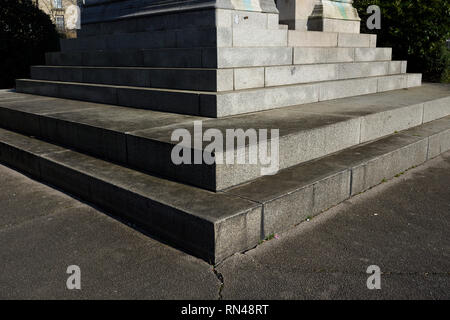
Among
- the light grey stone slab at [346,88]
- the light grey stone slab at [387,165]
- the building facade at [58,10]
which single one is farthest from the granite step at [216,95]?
the building facade at [58,10]

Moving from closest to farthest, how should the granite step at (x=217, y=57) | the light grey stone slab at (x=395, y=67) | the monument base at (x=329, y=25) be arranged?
the granite step at (x=217, y=57), the monument base at (x=329, y=25), the light grey stone slab at (x=395, y=67)

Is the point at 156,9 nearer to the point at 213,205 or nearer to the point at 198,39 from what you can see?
the point at 198,39

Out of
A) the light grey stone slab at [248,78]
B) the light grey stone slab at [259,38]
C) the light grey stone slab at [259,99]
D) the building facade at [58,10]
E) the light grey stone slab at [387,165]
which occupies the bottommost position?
the light grey stone slab at [387,165]

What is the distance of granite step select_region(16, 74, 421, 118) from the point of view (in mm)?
6113

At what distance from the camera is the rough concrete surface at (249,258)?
123 inches

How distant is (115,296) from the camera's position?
10.00 ft

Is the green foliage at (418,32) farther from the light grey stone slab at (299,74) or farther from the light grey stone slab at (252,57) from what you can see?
the light grey stone slab at (252,57)

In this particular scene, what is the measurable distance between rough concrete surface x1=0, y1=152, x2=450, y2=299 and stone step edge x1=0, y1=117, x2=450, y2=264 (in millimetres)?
103

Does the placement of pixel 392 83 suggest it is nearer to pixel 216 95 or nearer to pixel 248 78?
pixel 248 78

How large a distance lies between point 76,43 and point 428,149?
802 centimetres

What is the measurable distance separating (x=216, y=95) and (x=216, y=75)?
47 cm

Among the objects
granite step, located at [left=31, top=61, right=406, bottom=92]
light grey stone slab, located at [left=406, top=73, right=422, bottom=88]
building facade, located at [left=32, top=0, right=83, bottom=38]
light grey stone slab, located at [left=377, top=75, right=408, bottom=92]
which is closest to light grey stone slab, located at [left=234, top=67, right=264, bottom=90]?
granite step, located at [left=31, top=61, right=406, bottom=92]

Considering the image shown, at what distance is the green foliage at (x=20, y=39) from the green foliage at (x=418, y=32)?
35.8ft
